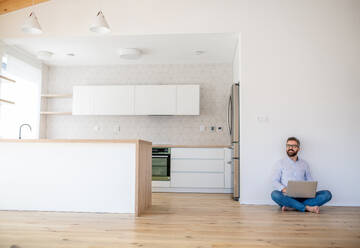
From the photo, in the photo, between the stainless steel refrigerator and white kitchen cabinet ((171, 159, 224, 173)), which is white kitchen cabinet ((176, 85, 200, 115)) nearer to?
white kitchen cabinet ((171, 159, 224, 173))

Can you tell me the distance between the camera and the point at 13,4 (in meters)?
5.05

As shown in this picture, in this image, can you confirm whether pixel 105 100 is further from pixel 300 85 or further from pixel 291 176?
pixel 291 176

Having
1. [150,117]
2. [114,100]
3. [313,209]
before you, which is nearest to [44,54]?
[114,100]

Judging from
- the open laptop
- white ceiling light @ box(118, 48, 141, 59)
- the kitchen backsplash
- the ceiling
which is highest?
the ceiling

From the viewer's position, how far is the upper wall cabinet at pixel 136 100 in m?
6.14

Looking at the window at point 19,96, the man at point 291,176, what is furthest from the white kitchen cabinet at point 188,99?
the window at point 19,96

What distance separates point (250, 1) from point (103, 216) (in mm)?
3310

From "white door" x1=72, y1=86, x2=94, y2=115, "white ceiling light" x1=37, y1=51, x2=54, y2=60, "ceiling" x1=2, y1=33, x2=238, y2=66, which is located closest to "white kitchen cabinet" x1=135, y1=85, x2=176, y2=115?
"ceiling" x1=2, y1=33, x2=238, y2=66

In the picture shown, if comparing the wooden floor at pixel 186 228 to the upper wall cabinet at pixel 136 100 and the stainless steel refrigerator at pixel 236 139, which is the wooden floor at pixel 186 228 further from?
the upper wall cabinet at pixel 136 100

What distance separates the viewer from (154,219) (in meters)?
3.43

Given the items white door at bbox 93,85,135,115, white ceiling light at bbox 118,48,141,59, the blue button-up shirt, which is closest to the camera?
the blue button-up shirt

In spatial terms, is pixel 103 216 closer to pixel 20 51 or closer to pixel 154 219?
pixel 154 219

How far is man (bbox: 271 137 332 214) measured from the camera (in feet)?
13.1

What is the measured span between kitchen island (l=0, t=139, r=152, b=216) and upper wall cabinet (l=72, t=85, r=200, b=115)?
8.05ft
